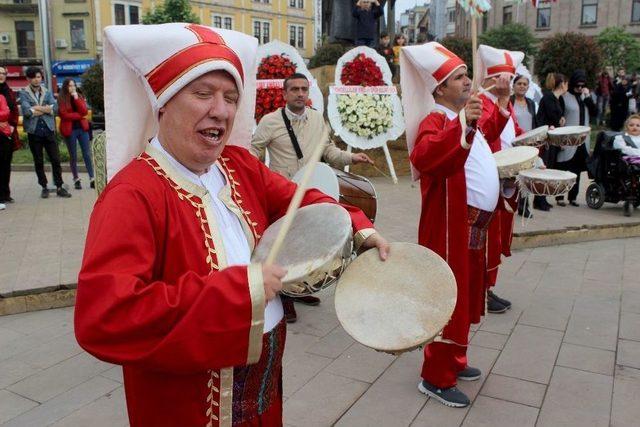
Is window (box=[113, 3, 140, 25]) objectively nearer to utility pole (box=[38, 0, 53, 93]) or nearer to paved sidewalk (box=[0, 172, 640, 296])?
utility pole (box=[38, 0, 53, 93])

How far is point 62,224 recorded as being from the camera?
7.18 metres

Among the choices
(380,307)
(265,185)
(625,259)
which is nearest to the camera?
(380,307)

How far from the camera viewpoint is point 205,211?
1.73 m

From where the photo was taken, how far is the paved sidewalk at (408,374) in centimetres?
322

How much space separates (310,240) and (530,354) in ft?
9.46

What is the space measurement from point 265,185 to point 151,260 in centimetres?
69

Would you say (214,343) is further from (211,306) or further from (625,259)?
(625,259)

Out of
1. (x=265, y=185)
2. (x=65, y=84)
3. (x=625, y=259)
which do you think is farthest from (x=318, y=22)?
(x=265, y=185)

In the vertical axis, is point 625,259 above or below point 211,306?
below

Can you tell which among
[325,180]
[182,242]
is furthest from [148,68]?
[325,180]

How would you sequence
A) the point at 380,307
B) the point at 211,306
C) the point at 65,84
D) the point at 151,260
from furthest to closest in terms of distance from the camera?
the point at 65,84 < the point at 380,307 < the point at 151,260 < the point at 211,306

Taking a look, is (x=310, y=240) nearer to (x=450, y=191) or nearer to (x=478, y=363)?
(x=450, y=191)

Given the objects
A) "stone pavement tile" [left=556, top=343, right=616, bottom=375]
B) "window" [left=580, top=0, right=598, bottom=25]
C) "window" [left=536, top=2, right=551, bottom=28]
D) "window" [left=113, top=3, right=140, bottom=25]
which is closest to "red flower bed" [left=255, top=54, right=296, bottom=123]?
"stone pavement tile" [left=556, top=343, right=616, bottom=375]

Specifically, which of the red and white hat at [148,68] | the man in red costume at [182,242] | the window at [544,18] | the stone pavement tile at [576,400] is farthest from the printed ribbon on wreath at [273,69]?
the window at [544,18]
